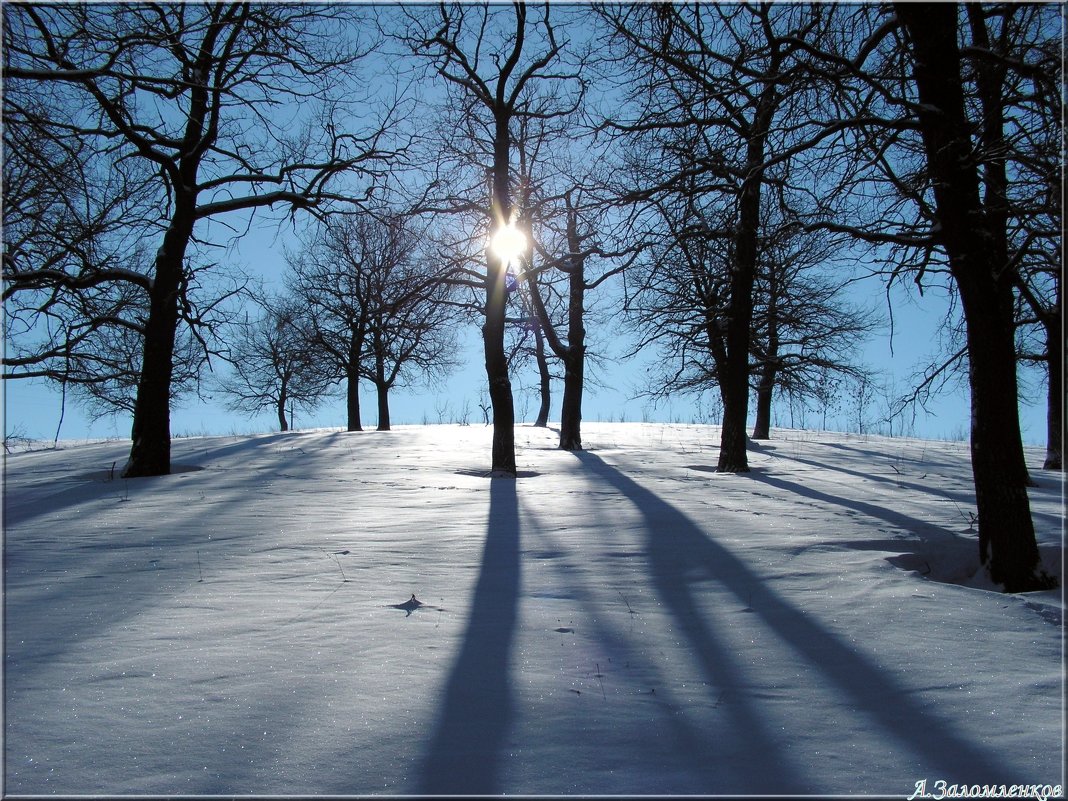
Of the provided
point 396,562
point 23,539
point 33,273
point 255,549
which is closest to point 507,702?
point 396,562

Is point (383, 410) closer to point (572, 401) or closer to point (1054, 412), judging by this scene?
point (572, 401)

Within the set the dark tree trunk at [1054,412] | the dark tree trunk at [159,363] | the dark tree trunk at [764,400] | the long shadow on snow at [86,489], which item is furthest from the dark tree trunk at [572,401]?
the dark tree trunk at [1054,412]

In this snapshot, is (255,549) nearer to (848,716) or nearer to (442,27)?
(848,716)

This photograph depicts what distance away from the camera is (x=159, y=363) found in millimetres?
9984

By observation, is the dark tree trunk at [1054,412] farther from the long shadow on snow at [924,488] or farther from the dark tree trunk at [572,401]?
the dark tree trunk at [572,401]

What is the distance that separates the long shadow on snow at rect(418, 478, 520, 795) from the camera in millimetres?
2158

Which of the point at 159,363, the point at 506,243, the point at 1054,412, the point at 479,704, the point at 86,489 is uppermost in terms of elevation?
the point at 506,243

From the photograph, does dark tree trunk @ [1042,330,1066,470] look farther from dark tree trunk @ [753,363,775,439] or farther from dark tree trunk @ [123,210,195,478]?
dark tree trunk @ [123,210,195,478]

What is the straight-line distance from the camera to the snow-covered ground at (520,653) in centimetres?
225

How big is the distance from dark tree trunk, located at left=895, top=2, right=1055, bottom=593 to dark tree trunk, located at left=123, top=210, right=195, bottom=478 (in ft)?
32.3

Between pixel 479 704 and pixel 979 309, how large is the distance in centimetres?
457

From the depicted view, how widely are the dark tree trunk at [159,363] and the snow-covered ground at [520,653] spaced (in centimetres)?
363

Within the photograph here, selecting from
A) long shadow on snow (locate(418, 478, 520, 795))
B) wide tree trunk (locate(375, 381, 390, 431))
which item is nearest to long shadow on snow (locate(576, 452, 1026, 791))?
long shadow on snow (locate(418, 478, 520, 795))

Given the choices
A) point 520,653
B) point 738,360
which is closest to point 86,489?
point 520,653
